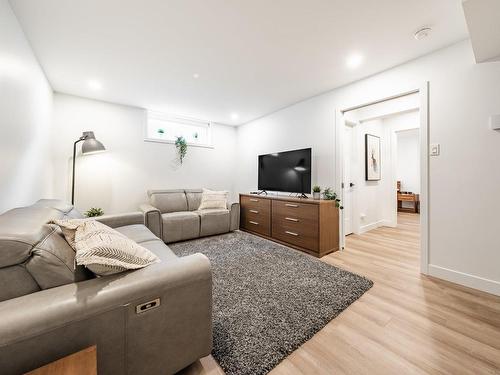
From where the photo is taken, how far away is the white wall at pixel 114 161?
3373mm

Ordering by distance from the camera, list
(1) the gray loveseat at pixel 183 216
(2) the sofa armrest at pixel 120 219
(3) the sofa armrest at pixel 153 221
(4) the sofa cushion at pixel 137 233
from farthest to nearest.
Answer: (1) the gray loveseat at pixel 183 216, (3) the sofa armrest at pixel 153 221, (2) the sofa armrest at pixel 120 219, (4) the sofa cushion at pixel 137 233

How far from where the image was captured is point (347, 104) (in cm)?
300

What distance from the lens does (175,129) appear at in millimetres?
4473

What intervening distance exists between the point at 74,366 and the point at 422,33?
318cm

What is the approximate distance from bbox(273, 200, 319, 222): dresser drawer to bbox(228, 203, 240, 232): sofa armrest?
34.7 inches

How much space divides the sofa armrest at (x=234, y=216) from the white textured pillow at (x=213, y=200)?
16 centimetres

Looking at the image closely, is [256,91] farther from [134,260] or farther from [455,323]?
[455,323]

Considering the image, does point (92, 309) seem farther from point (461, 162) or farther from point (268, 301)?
point (461, 162)

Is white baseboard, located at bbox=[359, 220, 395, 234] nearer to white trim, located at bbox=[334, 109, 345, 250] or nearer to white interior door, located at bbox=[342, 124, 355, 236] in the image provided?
white interior door, located at bbox=[342, 124, 355, 236]

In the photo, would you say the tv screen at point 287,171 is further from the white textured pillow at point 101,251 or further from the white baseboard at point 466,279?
the white textured pillow at point 101,251

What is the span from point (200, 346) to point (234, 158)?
443cm

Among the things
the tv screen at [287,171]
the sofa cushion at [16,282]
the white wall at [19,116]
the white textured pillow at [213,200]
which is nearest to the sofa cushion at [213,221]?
the white textured pillow at [213,200]

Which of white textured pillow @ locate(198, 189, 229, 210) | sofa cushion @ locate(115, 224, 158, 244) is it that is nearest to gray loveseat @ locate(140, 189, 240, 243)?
white textured pillow @ locate(198, 189, 229, 210)

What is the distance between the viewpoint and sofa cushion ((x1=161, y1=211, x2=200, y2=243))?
3293 millimetres
